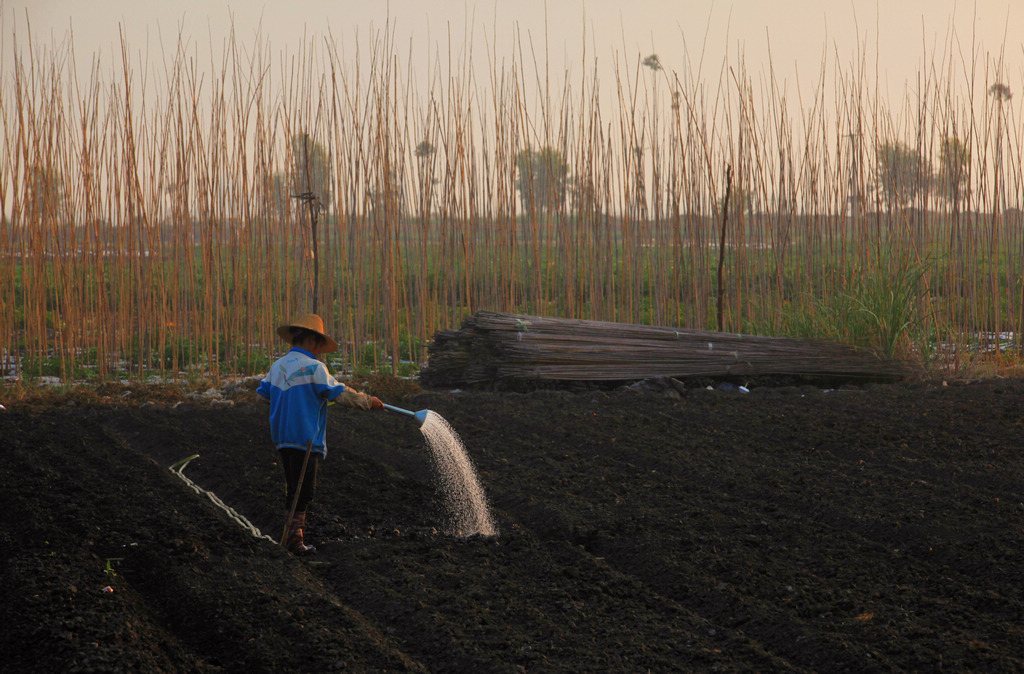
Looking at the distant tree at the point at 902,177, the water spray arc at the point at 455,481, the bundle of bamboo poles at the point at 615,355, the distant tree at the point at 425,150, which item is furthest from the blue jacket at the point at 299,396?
the distant tree at the point at 902,177

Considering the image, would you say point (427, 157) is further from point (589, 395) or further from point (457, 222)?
point (589, 395)

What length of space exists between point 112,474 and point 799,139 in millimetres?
4147

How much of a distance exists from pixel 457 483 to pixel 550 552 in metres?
0.67

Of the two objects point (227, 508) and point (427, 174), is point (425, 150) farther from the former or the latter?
point (227, 508)

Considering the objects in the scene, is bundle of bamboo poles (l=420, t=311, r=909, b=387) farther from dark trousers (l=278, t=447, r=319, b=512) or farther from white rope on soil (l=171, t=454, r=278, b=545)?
dark trousers (l=278, t=447, r=319, b=512)

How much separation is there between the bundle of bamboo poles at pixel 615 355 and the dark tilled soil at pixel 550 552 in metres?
0.82

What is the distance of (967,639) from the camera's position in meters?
1.48

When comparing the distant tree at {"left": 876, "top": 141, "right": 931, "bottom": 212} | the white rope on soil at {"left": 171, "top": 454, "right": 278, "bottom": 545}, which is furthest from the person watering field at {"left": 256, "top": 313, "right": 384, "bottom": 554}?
the distant tree at {"left": 876, "top": 141, "right": 931, "bottom": 212}

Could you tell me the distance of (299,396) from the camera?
6.76 feet

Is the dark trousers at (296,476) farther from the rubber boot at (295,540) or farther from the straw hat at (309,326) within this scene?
the straw hat at (309,326)

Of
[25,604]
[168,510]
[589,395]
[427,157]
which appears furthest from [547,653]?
[427,157]

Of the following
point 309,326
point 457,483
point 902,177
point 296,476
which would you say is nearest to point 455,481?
point 457,483

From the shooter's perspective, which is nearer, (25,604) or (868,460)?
(25,604)

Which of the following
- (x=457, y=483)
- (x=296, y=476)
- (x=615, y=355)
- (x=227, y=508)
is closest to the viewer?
(x=296, y=476)
